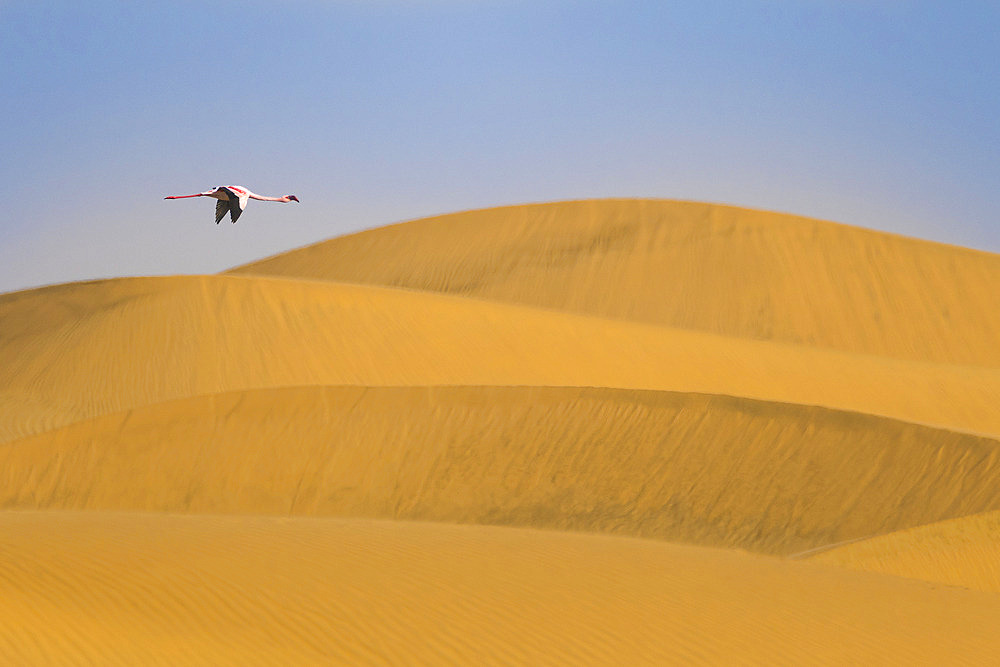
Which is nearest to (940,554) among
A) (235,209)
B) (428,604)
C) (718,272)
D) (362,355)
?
(428,604)

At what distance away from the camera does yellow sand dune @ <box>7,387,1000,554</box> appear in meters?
18.4

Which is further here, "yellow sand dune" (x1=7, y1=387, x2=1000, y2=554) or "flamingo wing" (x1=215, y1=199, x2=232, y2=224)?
"yellow sand dune" (x1=7, y1=387, x2=1000, y2=554)

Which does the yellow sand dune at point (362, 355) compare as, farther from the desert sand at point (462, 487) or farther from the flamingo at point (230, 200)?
the flamingo at point (230, 200)

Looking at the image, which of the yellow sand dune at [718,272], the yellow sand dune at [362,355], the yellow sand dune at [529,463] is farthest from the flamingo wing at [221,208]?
the yellow sand dune at [718,272]

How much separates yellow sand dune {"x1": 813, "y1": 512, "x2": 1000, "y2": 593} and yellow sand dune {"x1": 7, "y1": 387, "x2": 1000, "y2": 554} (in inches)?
118

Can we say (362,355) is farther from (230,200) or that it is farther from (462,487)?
(230,200)

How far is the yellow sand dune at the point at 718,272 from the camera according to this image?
133 ft

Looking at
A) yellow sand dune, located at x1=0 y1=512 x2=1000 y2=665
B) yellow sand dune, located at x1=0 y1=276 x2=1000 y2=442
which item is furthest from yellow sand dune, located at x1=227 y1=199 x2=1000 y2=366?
yellow sand dune, located at x1=0 y1=512 x2=1000 y2=665

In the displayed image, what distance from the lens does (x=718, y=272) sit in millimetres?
43375

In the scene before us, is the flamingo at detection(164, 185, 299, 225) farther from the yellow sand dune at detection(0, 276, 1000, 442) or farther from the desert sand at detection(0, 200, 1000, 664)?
the yellow sand dune at detection(0, 276, 1000, 442)

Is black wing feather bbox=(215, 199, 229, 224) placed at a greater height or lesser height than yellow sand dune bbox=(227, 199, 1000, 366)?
greater

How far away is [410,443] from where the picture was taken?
789 inches

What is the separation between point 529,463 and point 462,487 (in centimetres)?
133

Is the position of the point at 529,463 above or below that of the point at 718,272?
below
